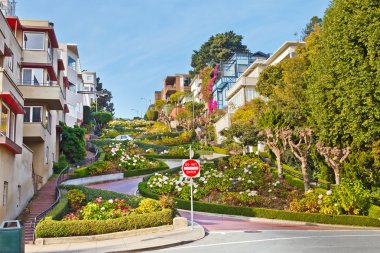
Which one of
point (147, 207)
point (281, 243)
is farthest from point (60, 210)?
point (281, 243)

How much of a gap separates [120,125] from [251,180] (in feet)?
260

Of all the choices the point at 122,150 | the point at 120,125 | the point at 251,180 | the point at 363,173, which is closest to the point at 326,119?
the point at 363,173

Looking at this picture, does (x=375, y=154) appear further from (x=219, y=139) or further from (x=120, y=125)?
(x=120, y=125)

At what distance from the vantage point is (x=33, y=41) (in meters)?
33.5

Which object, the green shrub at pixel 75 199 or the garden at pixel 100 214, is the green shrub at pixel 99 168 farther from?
the green shrub at pixel 75 199

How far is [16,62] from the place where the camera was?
29.7 m

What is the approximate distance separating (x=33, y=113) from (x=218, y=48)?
272 ft

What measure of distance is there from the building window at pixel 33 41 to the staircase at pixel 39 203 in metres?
9.72

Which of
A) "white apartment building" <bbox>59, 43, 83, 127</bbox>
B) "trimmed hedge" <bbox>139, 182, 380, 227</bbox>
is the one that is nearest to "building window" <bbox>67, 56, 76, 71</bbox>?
"white apartment building" <bbox>59, 43, 83, 127</bbox>

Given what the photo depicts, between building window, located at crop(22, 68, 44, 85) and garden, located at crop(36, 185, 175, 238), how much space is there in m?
10.5

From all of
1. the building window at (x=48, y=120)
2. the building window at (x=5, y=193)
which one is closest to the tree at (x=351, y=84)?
the building window at (x=5, y=193)

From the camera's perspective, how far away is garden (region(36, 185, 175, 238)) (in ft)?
61.4

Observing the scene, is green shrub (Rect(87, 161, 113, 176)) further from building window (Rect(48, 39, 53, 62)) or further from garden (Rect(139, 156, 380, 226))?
building window (Rect(48, 39, 53, 62))

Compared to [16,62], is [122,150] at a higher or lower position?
lower
